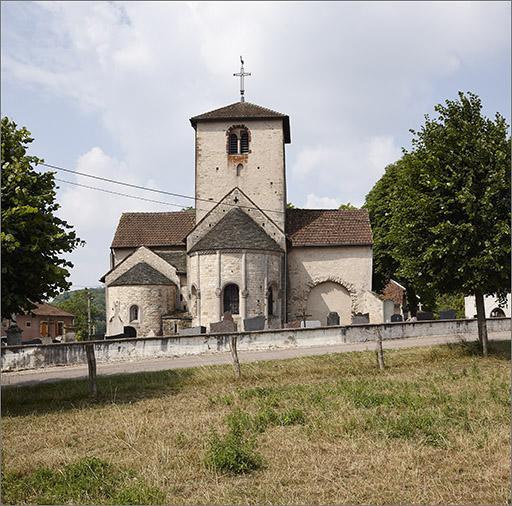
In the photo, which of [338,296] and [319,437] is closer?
[319,437]

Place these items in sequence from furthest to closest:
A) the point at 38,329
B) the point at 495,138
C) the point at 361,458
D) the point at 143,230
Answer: the point at 38,329 < the point at 143,230 < the point at 495,138 < the point at 361,458

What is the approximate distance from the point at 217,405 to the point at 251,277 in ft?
72.6

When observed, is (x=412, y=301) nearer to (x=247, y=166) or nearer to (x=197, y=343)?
(x=247, y=166)

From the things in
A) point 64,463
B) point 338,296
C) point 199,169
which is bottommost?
point 64,463

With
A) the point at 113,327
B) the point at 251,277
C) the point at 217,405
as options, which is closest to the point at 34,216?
the point at 217,405

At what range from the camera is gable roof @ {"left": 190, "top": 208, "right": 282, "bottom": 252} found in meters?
35.2

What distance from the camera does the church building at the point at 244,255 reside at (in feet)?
116

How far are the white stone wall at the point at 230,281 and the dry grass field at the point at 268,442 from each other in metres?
18.5

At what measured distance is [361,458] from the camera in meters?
8.14

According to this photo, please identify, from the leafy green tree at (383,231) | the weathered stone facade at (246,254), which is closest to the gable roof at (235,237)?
the weathered stone facade at (246,254)

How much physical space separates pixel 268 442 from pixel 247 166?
31.6m

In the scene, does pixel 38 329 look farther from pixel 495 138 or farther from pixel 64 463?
pixel 64 463

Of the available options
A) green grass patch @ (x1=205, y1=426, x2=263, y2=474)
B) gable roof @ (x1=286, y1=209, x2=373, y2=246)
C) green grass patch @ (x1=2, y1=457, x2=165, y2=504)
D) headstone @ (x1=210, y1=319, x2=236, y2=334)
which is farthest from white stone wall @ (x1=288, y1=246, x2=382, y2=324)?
green grass patch @ (x1=2, y1=457, x2=165, y2=504)

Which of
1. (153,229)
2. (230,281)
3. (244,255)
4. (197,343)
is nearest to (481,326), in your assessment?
(197,343)
